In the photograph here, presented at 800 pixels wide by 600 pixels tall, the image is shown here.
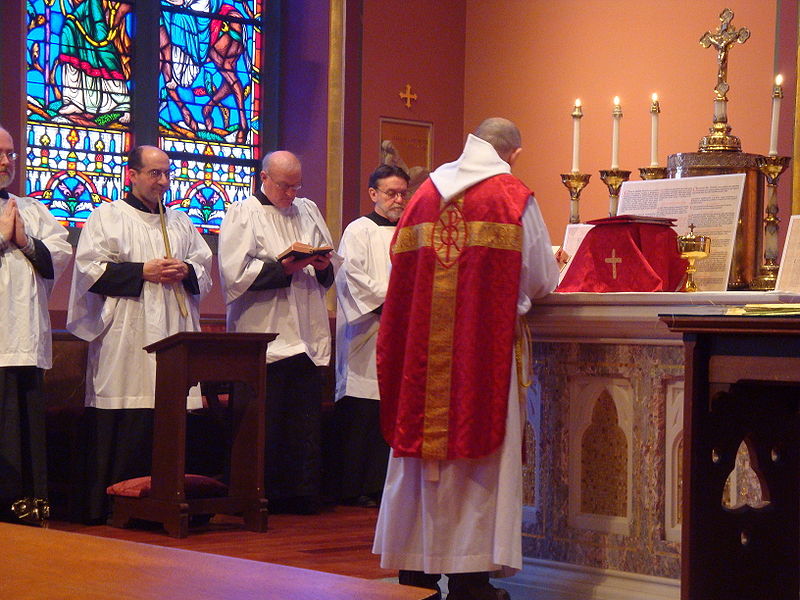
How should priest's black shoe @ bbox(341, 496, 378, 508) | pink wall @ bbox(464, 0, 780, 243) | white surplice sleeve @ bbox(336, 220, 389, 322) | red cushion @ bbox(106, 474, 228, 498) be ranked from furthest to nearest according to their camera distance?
pink wall @ bbox(464, 0, 780, 243)
priest's black shoe @ bbox(341, 496, 378, 508)
white surplice sleeve @ bbox(336, 220, 389, 322)
red cushion @ bbox(106, 474, 228, 498)

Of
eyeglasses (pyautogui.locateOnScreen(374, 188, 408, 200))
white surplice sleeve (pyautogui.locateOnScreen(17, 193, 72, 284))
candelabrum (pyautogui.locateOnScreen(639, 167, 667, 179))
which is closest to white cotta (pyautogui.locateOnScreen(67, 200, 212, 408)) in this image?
white surplice sleeve (pyautogui.locateOnScreen(17, 193, 72, 284))

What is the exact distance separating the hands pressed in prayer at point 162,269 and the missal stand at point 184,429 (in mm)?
455

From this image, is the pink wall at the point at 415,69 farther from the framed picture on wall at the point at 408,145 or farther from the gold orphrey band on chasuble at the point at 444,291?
the gold orphrey band on chasuble at the point at 444,291

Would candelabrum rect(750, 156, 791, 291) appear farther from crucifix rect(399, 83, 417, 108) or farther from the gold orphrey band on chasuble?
crucifix rect(399, 83, 417, 108)

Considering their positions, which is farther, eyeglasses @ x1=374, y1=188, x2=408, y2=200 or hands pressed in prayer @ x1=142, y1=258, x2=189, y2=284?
eyeglasses @ x1=374, y1=188, x2=408, y2=200

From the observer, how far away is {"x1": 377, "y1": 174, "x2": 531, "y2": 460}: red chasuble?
13.2 feet

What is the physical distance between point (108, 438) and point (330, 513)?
50.9 inches

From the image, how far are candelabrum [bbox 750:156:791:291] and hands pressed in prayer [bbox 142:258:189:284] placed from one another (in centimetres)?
285

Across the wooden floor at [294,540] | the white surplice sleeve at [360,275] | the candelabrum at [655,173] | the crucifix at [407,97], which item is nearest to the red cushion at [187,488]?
the wooden floor at [294,540]

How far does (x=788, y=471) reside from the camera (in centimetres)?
371

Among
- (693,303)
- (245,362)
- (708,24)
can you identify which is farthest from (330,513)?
(708,24)

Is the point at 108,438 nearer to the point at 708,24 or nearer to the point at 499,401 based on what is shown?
the point at 499,401

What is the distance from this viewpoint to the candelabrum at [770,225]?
4.72 m

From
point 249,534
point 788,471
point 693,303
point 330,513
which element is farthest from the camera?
point 330,513
